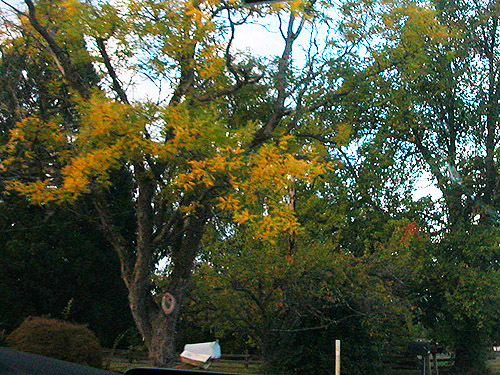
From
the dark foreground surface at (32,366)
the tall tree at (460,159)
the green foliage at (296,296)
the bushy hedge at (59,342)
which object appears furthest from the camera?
the tall tree at (460,159)

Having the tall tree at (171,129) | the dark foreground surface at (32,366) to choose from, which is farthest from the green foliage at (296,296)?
the dark foreground surface at (32,366)

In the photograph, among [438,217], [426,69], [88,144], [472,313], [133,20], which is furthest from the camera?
[438,217]

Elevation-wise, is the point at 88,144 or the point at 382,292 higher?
the point at 88,144

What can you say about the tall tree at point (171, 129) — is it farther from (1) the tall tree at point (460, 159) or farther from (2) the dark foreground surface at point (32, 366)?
(2) the dark foreground surface at point (32, 366)

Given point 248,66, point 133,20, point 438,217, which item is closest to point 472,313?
point 438,217

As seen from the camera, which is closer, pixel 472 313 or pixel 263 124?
pixel 263 124

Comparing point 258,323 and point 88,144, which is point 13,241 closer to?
point 258,323

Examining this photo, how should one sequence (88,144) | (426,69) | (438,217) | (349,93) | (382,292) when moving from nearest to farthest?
(88,144), (349,93), (382,292), (426,69), (438,217)

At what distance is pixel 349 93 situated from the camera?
15930 millimetres

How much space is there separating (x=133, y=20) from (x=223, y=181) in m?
3.99

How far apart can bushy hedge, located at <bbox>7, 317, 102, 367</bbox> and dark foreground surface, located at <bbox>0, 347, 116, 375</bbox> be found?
13.9 meters

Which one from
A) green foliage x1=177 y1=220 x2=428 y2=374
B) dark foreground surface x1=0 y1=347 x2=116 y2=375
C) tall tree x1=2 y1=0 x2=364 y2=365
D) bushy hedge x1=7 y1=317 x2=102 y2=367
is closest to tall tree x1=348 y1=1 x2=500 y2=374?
green foliage x1=177 y1=220 x2=428 y2=374

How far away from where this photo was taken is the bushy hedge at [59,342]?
1480cm

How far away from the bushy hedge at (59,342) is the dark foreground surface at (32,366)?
13.9 m
